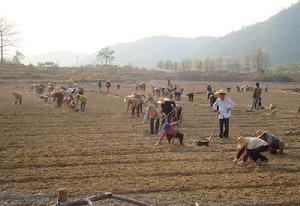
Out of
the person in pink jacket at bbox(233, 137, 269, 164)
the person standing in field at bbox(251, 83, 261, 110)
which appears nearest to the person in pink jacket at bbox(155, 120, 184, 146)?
the person in pink jacket at bbox(233, 137, 269, 164)

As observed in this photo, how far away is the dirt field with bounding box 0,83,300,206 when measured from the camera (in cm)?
846

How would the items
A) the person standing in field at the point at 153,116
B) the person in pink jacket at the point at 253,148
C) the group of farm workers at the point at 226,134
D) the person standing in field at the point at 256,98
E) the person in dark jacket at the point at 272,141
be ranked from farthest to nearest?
the person standing in field at the point at 256,98 → the person standing in field at the point at 153,116 → the person in dark jacket at the point at 272,141 → the group of farm workers at the point at 226,134 → the person in pink jacket at the point at 253,148

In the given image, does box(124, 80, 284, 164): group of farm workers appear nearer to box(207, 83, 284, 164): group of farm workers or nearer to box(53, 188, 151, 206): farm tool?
box(207, 83, 284, 164): group of farm workers

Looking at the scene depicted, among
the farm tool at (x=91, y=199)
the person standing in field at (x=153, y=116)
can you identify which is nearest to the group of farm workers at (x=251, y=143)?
the person standing in field at (x=153, y=116)

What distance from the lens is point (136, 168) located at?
1047 centimetres

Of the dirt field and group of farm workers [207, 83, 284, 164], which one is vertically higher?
group of farm workers [207, 83, 284, 164]

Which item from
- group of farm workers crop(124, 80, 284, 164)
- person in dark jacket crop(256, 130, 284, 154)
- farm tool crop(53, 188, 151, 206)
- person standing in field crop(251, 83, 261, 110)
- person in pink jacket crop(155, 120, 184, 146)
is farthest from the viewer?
person standing in field crop(251, 83, 261, 110)

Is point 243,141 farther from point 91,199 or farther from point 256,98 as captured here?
point 256,98

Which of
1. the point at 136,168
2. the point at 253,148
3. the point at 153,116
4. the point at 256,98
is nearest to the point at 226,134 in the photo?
the point at 153,116

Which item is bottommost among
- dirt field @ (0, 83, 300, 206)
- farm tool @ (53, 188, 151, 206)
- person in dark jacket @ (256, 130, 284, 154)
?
dirt field @ (0, 83, 300, 206)

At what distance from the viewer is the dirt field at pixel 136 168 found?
8.46 meters

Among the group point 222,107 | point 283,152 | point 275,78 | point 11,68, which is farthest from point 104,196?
point 275,78

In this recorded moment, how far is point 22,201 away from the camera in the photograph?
8117 mm

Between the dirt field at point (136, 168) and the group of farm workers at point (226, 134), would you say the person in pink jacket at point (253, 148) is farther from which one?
the dirt field at point (136, 168)
